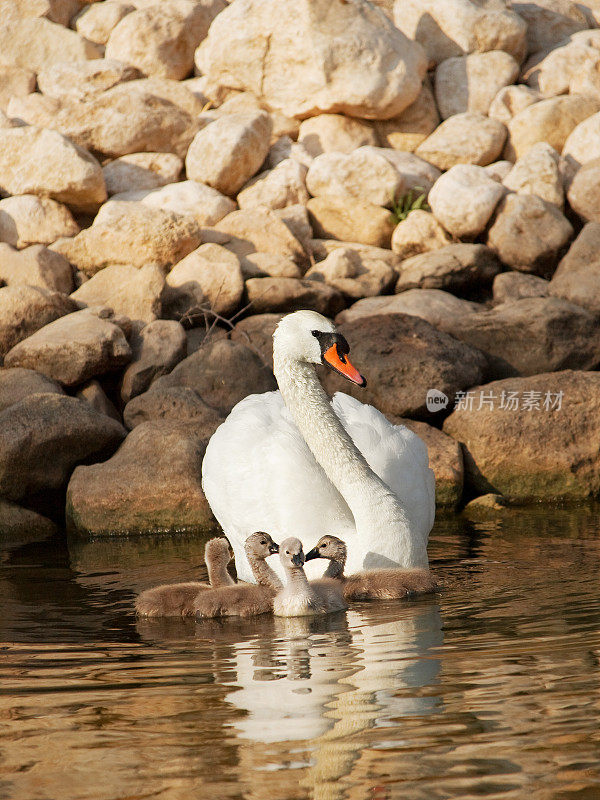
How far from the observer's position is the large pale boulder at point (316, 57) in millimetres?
16453

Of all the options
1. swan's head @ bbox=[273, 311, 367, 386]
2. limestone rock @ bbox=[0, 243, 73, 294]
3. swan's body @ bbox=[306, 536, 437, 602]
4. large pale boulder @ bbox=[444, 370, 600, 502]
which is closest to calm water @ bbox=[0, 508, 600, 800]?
swan's body @ bbox=[306, 536, 437, 602]

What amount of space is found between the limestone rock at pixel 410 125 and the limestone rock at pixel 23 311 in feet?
20.9

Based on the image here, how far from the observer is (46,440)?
10.2 metres

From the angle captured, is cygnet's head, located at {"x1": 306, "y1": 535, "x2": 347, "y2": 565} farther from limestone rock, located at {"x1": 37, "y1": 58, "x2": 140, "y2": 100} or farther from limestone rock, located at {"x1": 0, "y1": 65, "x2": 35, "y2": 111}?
limestone rock, located at {"x1": 0, "y1": 65, "x2": 35, "y2": 111}

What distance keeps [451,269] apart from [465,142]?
10.5ft

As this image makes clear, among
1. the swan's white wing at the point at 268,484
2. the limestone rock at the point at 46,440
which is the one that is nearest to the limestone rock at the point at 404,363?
the limestone rock at the point at 46,440

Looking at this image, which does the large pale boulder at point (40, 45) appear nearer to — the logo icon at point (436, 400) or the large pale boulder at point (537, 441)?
the logo icon at point (436, 400)

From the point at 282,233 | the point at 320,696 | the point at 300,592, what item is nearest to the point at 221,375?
the point at 282,233

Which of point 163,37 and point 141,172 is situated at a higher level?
point 163,37

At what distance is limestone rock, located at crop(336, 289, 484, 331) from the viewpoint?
41.3 feet

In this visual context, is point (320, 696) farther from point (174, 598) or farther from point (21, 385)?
point (21, 385)

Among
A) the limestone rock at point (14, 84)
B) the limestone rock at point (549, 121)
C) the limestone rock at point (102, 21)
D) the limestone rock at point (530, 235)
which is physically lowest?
the limestone rock at point (530, 235)

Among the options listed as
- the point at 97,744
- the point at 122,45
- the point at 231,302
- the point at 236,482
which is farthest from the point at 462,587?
the point at 122,45

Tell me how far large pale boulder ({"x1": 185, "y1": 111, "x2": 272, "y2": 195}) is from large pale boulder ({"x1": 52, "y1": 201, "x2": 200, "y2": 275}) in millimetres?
1667
